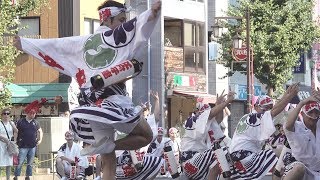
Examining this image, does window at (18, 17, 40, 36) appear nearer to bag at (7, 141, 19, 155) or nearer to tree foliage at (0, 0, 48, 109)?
tree foliage at (0, 0, 48, 109)

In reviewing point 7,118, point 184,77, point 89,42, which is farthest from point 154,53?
point 89,42

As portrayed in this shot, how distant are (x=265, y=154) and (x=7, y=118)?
8.36m

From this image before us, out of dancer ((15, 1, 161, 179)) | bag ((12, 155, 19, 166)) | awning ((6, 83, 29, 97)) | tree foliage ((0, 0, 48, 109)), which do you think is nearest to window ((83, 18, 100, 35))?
awning ((6, 83, 29, 97))

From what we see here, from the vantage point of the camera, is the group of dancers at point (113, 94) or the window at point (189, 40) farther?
the window at point (189, 40)

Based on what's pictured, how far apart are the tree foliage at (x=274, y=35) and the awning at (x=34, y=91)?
7.73 metres

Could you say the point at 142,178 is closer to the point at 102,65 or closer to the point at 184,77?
the point at 102,65

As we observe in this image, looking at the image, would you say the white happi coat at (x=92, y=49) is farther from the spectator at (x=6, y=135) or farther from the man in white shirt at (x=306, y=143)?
the spectator at (x=6, y=135)

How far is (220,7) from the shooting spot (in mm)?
48812

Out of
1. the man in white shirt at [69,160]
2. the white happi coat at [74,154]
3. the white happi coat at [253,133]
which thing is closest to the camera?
the white happi coat at [253,133]

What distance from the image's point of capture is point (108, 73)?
10.1 m

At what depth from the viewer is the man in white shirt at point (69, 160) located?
19609 millimetres

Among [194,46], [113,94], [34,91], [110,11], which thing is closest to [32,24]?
[34,91]

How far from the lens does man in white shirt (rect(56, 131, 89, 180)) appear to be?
64.3ft

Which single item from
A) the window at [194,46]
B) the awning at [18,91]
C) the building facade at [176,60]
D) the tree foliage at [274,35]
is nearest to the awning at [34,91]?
the awning at [18,91]
